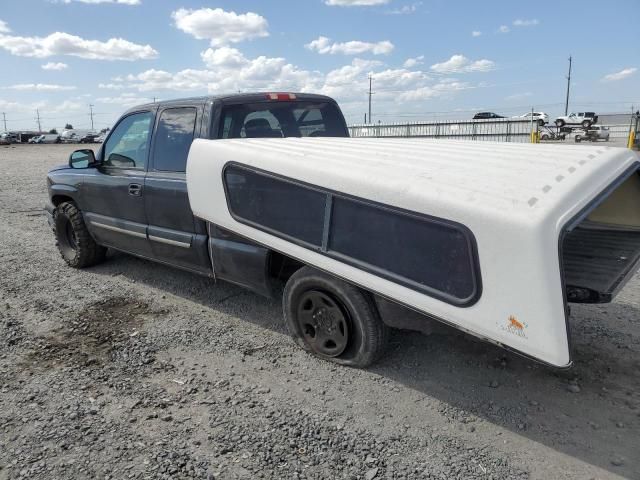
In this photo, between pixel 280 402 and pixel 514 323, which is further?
pixel 280 402

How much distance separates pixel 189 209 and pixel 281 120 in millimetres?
1236

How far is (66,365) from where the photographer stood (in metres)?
3.69

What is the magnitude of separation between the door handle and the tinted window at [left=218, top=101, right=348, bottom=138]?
1.08 metres

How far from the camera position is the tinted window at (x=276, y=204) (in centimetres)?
330

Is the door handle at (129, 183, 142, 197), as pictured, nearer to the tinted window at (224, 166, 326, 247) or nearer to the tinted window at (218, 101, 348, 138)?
the tinted window at (218, 101, 348, 138)

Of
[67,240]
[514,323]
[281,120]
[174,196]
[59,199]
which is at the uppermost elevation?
[281,120]

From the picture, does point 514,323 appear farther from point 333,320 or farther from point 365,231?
point 333,320

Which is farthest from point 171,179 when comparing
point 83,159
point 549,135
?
point 549,135

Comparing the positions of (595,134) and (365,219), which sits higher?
(595,134)

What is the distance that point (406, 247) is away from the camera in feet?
9.38

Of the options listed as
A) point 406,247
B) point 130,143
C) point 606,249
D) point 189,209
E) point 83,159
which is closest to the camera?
point 406,247

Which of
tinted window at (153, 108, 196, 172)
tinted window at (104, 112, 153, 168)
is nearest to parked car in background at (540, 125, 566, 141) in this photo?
tinted window at (104, 112, 153, 168)

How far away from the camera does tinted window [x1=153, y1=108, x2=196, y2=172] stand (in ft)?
14.3

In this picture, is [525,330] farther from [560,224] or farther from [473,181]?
[473,181]
